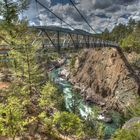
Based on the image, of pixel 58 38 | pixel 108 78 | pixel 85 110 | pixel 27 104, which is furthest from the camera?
pixel 108 78

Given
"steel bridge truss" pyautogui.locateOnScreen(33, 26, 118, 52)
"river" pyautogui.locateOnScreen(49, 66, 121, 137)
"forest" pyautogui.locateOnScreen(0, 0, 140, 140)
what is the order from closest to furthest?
"forest" pyautogui.locateOnScreen(0, 0, 140, 140)
"steel bridge truss" pyautogui.locateOnScreen(33, 26, 118, 52)
"river" pyautogui.locateOnScreen(49, 66, 121, 137)

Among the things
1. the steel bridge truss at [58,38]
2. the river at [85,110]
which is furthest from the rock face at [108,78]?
the steel bridge truss at [58,38]

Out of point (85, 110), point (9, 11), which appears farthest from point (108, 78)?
point (9, 11)

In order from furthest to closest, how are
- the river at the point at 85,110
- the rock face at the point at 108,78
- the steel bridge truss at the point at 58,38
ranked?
the rock face at the point at 108,78 → the river at the point at 85,110 → the steel bridge truss at the point at 58,38

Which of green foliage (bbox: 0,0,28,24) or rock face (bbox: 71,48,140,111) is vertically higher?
green foliage (bbox: 0,0,28,24)

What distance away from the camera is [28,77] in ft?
130

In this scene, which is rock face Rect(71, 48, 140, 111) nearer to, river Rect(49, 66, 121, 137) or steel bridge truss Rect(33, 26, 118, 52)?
river Rect(49, 66, 121, 137)

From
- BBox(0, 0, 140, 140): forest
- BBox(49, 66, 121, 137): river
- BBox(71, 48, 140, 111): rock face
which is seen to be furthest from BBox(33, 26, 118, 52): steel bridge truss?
BBox(71, 48, 140, 111): rock face

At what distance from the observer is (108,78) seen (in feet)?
322

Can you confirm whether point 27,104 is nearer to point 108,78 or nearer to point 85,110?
point 85,110

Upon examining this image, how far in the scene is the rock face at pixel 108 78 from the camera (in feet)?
284

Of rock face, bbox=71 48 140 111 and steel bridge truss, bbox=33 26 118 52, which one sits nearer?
steel bridge truss, bbox=33 26 118 52

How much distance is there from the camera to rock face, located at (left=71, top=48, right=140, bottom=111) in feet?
284

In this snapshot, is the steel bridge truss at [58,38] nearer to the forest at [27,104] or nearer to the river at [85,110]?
the forest at [27,104]
